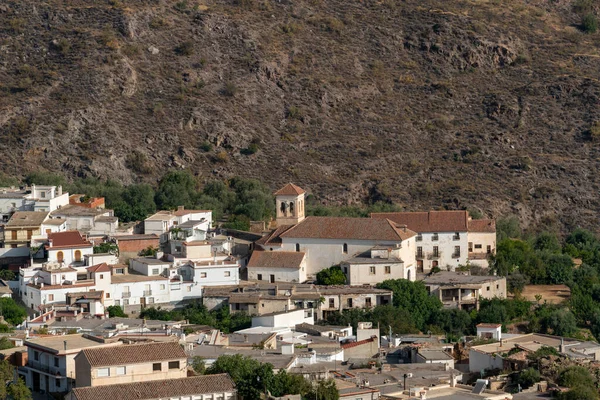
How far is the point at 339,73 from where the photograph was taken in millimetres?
103250

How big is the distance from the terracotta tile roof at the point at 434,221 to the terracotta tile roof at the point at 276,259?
5.97 metres

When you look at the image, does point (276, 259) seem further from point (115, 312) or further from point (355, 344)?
point (355, 344)

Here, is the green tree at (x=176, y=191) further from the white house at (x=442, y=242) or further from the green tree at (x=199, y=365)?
the green tree at (x=199, y=365)

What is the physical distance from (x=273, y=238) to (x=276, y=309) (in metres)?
6.94

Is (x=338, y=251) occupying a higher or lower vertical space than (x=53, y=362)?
higher

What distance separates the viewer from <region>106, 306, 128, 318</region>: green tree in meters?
62.4

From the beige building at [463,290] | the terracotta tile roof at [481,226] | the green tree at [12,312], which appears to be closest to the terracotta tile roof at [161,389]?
the green tree at [12,312]

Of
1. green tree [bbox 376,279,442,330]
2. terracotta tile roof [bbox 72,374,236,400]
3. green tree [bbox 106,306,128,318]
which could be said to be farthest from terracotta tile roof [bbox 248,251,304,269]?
terracotta tile roof [bbox 72,374,236,400]

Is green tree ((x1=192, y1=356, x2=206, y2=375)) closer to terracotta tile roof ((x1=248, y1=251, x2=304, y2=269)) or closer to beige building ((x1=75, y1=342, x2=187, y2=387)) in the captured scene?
beige building ((x1=75, y1=342, x2=187, y2=387))

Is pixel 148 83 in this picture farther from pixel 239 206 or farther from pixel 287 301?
pixel 287 301

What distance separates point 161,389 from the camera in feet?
146

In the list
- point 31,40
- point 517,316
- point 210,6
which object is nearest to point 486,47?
point 210,6

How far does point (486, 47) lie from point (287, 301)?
46.3 m

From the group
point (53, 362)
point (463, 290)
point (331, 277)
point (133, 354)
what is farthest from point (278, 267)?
point (133, 354)
